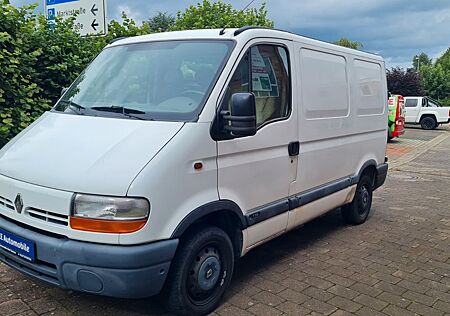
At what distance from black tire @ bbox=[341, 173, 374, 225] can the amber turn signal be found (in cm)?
389

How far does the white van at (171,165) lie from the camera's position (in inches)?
119

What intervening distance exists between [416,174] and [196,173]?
9519mm

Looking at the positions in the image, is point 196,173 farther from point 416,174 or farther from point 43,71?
point 416,174

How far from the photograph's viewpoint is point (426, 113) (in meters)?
27.6

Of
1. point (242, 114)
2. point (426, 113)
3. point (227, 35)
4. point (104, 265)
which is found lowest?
point (426, 113)

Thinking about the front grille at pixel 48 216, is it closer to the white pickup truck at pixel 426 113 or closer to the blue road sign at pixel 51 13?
the blue road sign at pixel 51 13

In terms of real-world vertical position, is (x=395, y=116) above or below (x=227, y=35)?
below

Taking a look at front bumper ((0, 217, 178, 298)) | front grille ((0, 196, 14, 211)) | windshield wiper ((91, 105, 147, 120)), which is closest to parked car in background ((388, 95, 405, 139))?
windshield wiper ((91, 105, 147, 120))

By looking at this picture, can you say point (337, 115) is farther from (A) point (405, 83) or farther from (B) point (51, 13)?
(A) point (405, 83)

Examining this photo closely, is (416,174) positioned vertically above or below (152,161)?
below

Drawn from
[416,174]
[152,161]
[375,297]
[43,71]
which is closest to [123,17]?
[43,71]

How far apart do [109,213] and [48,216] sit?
19.8 inches

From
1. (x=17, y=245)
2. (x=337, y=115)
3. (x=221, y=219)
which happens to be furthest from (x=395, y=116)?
(x=17, y=245)

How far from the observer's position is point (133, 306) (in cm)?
369
